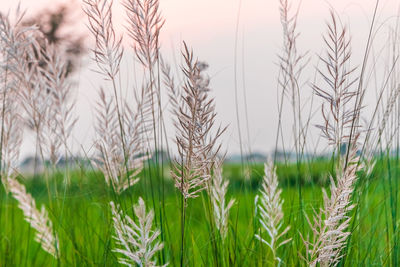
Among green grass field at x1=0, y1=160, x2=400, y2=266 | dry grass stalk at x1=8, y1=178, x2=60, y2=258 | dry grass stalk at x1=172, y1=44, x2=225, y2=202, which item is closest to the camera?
dry grass stalk at x1=172, y1=44, x2=225, y2=202

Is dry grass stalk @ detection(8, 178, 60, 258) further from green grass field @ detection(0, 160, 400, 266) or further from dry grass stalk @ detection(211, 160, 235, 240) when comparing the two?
dry grass stalk @ detection(211, 160, 235, 240)

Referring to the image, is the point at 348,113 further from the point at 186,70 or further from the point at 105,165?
the point at 105,165

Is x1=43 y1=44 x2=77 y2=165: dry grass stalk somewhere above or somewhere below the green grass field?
above

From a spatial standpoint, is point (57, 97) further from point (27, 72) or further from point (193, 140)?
point (193, 140)

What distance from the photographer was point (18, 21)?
2164mm

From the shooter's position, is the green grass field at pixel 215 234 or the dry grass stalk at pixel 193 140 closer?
the dry grass stalk at pixel 193 140

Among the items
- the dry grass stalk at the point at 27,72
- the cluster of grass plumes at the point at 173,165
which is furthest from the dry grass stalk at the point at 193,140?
the dry grass stalk at the point at 27,72

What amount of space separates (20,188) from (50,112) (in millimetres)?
545

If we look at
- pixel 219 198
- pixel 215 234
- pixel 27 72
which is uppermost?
pixel 27 72

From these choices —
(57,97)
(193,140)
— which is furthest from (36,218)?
(193,140)

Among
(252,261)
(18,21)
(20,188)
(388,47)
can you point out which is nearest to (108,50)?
(18,21)

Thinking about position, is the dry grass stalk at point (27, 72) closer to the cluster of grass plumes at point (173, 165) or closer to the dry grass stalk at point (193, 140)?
the cluster of grass plumes at point (173, 165)

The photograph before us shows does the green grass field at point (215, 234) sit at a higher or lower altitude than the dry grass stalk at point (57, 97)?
lower

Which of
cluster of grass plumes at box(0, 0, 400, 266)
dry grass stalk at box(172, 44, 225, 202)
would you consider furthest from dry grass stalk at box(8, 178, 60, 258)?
dry grass stalk at box(172, 44, 225, 202)
